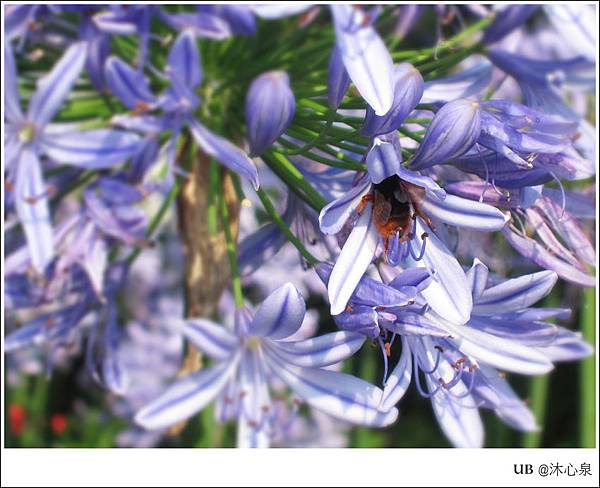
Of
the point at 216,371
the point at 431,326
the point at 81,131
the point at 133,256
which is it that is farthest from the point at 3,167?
the point at 431,326

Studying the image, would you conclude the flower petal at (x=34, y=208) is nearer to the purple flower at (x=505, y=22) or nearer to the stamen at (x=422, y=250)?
the stamen at (x=422, y=250)

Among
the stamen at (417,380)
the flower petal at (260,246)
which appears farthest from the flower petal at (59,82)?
the stamen at (417,380)

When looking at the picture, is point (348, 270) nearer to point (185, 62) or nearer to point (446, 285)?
point (446, 285)

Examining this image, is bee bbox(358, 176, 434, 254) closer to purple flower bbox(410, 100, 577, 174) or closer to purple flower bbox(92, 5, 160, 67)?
purple flower bbox(410, 100, 577, 174)

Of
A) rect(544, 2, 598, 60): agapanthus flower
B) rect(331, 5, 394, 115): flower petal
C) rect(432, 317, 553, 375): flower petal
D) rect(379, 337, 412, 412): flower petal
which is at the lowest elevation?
rect(379, 337, 412, 412): flower petal

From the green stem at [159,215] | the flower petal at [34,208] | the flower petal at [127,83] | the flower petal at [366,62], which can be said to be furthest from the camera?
the green stem at [159,215]

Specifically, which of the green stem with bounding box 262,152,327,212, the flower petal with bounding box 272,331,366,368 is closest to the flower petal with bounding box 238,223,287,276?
the green stem with bounding box 262,152,327,212
